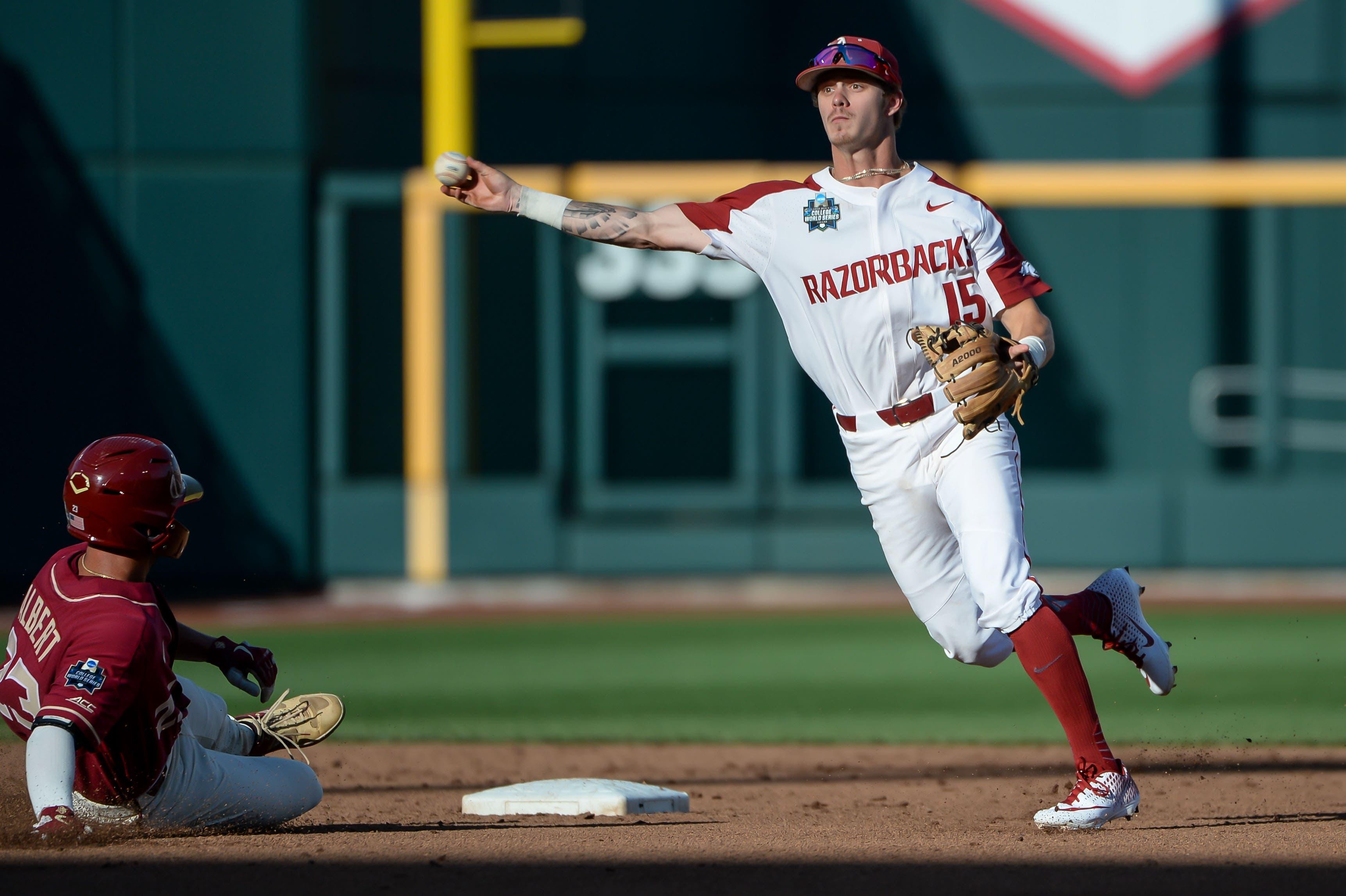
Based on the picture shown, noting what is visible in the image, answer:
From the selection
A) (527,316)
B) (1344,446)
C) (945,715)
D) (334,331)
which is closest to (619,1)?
(527,316)

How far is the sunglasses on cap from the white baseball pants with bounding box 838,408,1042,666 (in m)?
0.87

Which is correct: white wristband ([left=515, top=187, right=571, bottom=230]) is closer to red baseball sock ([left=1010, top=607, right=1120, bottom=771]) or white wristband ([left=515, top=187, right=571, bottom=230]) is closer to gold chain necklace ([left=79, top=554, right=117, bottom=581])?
gold chain necklace ([left=79, top=554, right=117, bottom=581])

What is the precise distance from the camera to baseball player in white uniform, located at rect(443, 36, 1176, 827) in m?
3.81

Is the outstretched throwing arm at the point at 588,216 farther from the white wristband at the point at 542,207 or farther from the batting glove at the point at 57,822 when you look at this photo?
the batting glove at the point at 57,822

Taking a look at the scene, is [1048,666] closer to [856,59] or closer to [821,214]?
[821,214]

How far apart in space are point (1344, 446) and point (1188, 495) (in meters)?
2.03

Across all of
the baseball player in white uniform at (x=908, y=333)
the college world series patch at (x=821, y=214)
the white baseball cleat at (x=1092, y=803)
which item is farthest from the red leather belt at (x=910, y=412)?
the white baseball cleat at (x=1092, y=803)

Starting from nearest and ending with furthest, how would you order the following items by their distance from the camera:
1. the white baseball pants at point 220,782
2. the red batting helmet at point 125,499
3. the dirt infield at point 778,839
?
the dirt infield at point 778,839 → the red batting helmet at point 125,499 → the white baseball pants at point 220,782

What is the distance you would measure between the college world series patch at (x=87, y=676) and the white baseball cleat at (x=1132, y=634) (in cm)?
245

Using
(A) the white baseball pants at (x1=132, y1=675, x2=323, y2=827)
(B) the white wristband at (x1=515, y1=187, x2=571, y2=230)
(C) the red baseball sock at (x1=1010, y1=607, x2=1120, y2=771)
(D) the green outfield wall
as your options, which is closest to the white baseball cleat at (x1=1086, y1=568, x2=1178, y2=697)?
(C) the red baseball sock at (x1=1010, y1=607, x2=1120, y2=771)

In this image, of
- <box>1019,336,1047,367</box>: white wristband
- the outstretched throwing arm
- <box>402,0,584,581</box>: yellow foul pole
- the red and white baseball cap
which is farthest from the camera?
<box>402,0,584,581</box>: yellow foul pole

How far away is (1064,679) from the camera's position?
3.77m

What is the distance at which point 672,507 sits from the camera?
41.9 ft

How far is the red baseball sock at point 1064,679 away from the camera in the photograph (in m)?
3.78
